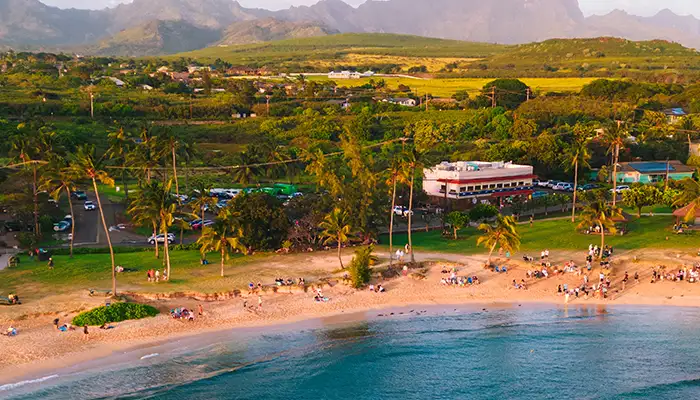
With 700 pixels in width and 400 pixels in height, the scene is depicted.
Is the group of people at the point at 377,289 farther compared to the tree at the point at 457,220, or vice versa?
the tree at the point at 457,220

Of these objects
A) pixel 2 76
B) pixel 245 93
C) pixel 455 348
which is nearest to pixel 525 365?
pixel 455 348

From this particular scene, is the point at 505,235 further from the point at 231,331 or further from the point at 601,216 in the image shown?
the point at 231,331

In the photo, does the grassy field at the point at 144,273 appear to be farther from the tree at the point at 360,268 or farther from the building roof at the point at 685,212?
Result: the building roof at the point at 685,212

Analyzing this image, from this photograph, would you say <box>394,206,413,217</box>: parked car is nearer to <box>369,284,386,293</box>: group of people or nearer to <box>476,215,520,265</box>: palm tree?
<box>476,215,520,265</box>: palm tree

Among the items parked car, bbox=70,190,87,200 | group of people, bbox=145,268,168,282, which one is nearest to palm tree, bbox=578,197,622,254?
group of people, bbox=145,268,168,282

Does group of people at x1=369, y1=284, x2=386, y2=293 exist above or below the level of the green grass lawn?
below

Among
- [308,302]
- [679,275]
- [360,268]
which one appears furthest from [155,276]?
[679,275]

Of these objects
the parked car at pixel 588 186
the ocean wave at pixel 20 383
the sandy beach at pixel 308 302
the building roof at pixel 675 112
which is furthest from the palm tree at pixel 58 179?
the building roof at pixel 675 112

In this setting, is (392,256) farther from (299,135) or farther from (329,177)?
(299,135)
